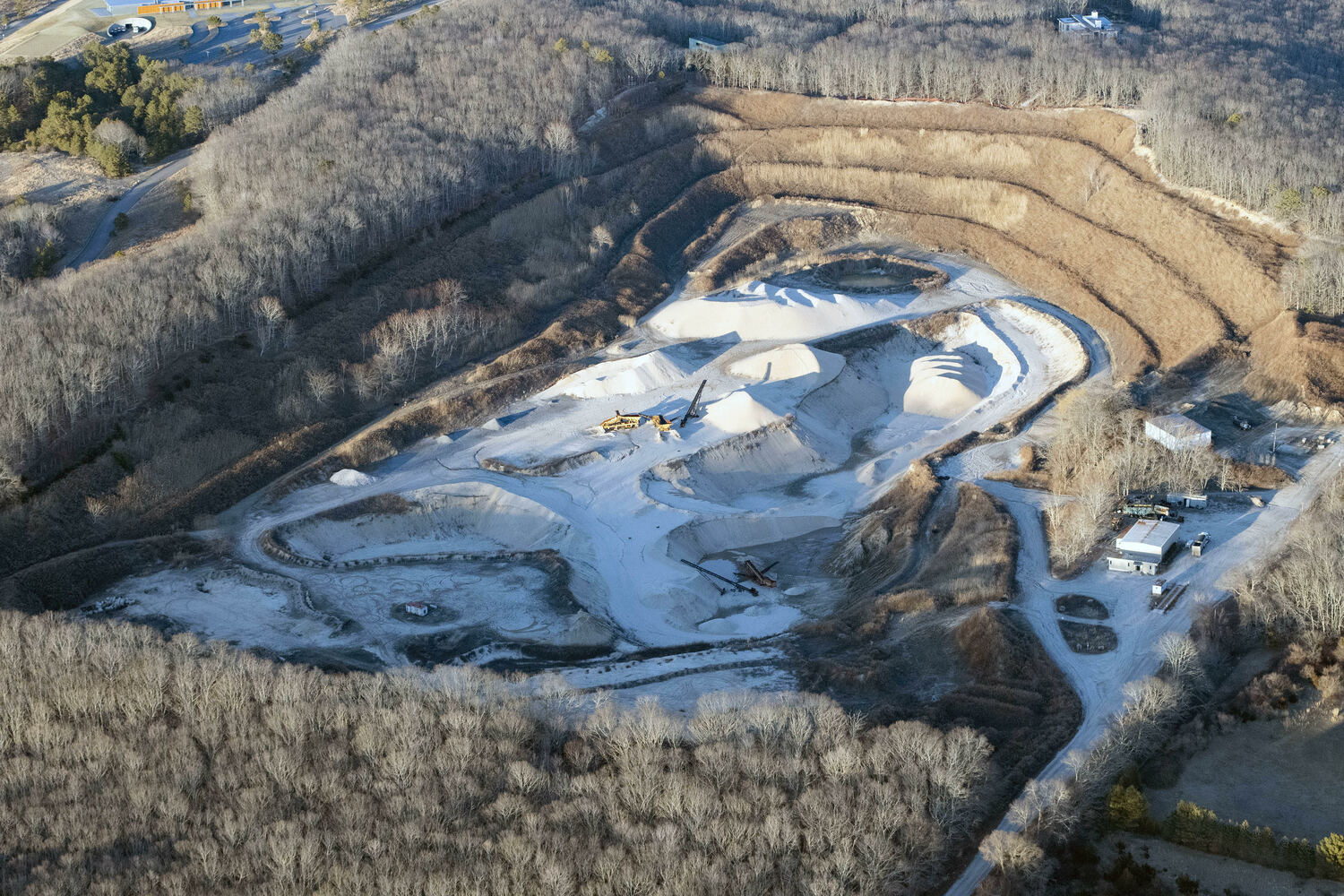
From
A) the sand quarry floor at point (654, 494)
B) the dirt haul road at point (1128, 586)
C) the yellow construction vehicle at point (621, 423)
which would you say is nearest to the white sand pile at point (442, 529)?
the sand quarry floor at point (654, 494)

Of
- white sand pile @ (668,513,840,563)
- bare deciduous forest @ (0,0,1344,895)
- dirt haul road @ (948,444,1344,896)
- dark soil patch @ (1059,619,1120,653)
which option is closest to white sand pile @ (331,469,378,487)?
bare deciduous forest @ (0,0,1344,895)

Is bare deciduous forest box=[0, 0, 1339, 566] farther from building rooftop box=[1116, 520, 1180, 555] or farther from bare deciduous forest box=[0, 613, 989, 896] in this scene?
building rooftop box=[1116, 520, 1180, 555]

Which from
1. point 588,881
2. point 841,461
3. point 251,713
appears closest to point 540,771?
point 588,881

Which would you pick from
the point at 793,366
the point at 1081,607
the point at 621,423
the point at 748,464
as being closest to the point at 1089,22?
the point at 793,366

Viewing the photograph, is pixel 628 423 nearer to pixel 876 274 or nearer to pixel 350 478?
pixel 350 478

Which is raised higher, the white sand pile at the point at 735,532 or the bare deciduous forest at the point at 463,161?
the bare deciduous forest at the point at 463,161

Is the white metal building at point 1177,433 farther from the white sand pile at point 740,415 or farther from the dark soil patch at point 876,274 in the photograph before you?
the dark soil patch at point 876,274
